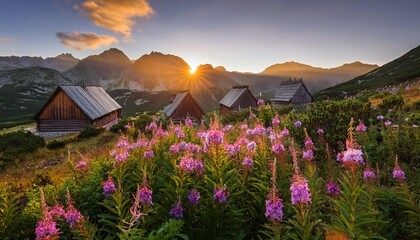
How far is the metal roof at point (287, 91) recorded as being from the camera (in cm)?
5322

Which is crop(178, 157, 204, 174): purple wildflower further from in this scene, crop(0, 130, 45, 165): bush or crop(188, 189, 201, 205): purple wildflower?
crop(0, 130, 45, 165): bush

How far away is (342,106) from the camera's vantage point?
1330cm

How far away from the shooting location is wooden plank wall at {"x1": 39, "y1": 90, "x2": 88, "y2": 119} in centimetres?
4097

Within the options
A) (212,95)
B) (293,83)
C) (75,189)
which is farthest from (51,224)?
(212,95)

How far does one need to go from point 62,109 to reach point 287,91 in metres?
40.0

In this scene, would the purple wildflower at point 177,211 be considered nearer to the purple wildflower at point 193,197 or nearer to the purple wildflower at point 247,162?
the purple wildflower at point 193,197

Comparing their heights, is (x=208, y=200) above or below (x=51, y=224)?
below

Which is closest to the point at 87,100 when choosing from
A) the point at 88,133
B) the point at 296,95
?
the point at 88,133

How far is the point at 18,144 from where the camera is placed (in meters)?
26.2

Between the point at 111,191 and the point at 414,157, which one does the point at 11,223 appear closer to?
the point at 111,191

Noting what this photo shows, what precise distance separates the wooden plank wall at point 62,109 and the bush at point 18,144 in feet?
39.7

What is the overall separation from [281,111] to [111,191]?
2850 cm

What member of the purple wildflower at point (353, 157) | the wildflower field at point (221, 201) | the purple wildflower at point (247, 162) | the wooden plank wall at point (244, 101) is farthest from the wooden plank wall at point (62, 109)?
the purple wildflower at point (353, 157)

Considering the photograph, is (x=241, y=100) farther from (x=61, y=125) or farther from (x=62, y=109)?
(x=61, y=125)
